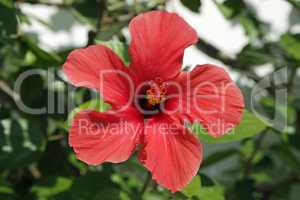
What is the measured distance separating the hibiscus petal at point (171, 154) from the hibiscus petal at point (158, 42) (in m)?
0.09

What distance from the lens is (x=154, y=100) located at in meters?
1.07

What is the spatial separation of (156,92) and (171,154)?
143 mm

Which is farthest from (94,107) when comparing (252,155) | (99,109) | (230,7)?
(252,155)

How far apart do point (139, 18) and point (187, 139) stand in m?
0.20

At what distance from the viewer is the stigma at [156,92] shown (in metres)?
1.06

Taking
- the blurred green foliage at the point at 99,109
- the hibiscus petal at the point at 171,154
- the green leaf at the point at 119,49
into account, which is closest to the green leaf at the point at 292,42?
the blurred green foliage at the point at 99,109

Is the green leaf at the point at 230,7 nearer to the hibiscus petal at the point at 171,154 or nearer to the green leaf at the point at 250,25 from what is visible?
the green leaf at the point at 250,25

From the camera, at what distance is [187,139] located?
974 mm

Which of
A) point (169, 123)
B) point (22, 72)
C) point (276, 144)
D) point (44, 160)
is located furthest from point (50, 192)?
point (276, 144)

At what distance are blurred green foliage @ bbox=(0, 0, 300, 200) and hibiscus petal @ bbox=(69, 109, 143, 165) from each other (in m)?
0.15

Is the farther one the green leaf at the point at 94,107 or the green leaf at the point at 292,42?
the green leaf at the point at 292,42

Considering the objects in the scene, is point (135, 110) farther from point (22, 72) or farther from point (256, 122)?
point (22, 72)

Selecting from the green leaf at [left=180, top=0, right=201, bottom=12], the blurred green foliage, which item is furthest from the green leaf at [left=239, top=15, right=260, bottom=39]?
the green leaf at [left=180, top=0, right=201, bottom=12]

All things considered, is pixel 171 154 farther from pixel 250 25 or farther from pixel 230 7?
pixel 250 25
